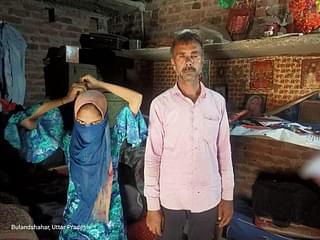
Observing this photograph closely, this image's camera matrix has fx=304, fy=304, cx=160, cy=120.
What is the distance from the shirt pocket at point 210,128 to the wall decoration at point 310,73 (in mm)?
1089

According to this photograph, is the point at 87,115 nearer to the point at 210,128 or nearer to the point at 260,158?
the point at 210,128

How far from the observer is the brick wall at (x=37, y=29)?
2.36 metres

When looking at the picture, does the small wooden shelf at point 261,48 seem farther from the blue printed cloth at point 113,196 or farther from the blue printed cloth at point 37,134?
the blue printed cloth at point 37,134

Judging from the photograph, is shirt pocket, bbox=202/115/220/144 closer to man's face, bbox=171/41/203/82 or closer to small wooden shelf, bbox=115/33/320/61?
man's face, bbox=171/41/203/82

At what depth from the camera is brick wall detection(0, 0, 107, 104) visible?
2.36 metres

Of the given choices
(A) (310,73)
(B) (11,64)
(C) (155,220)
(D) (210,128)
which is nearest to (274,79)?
(A) (310,73)

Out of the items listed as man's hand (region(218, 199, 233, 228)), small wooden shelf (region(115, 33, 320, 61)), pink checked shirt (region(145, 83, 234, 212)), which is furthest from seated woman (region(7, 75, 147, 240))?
small wooden shelf (region(115, 33, 320, 61))

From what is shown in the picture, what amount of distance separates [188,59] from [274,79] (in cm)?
122

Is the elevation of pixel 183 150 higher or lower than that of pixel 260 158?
higher

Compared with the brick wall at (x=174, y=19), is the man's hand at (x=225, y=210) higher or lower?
lower

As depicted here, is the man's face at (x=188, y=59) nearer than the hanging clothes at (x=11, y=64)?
Yes

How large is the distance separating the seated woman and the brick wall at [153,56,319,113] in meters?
1.22

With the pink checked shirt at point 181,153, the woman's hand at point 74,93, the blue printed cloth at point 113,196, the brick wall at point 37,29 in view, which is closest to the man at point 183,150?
the pink checked shirt at point 181,153

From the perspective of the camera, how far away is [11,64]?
82.7 inches
